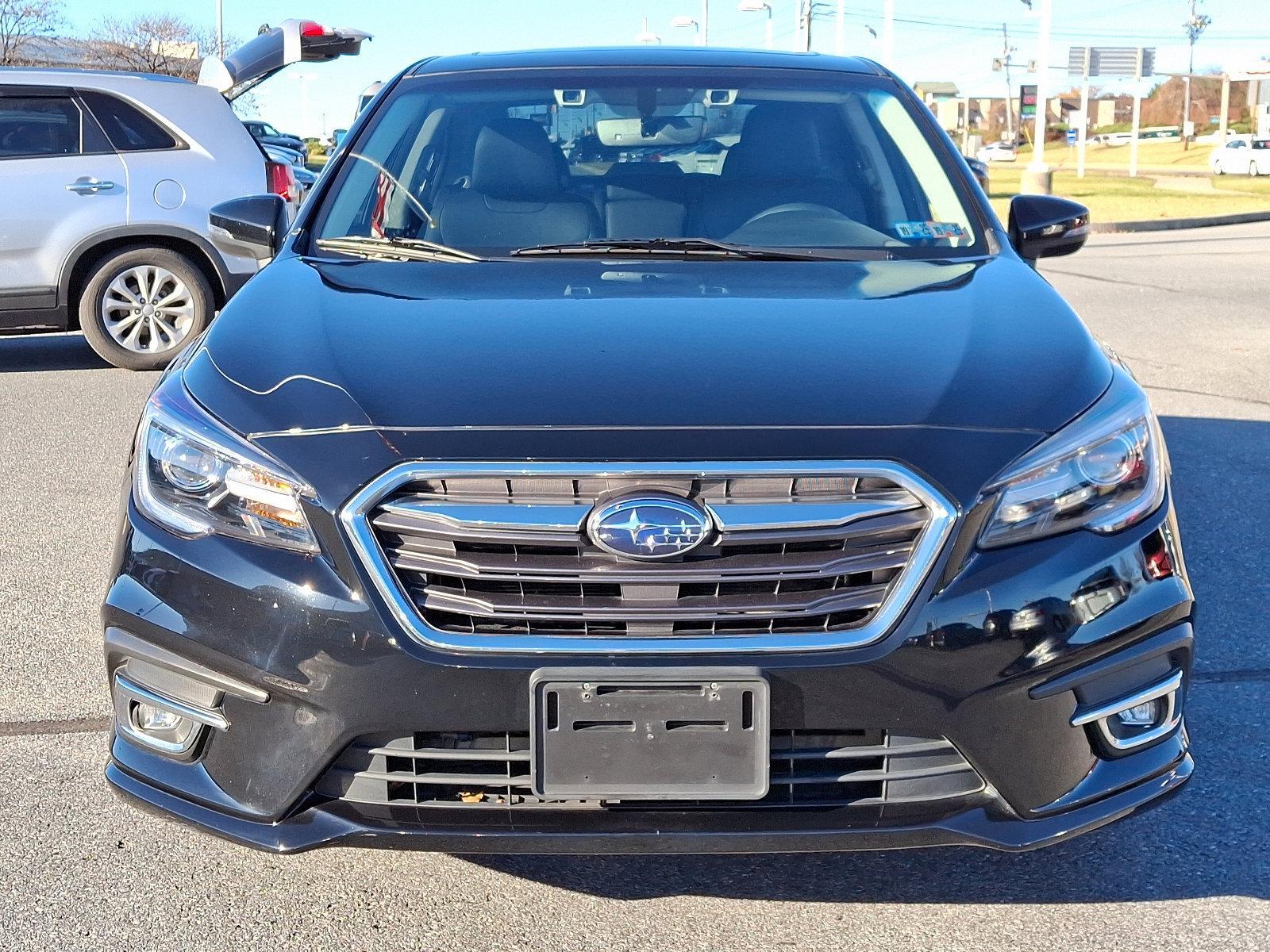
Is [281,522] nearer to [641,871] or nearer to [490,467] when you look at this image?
[490,467]

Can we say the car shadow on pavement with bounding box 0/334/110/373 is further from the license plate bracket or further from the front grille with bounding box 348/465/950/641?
the license plate bracket

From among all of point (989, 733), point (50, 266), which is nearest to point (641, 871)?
point (989, 733)

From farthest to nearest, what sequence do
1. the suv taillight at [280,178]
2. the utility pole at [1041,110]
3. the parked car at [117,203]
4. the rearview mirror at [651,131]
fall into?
the utility pole at [1041,110], the suv taillight at [280,178], the parked car at [117,203], the rearview mirror at [651,131]

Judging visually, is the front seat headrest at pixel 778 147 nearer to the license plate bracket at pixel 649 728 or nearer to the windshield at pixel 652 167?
the windshield at pixel 652 167

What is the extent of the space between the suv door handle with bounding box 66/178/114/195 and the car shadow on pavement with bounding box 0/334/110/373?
1142mm

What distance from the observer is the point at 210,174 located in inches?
357

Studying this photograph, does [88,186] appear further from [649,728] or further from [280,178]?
[649,728]

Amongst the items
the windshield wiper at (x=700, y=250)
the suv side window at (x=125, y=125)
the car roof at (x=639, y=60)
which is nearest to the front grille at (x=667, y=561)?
the windshield wiper at (x=700, y=250)

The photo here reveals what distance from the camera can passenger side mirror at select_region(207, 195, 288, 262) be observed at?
3.98 metres

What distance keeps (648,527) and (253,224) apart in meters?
2.12

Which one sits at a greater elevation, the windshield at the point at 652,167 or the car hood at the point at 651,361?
the windshield at the point at 652,167

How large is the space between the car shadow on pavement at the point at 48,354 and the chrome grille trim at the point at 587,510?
A: 7.63m

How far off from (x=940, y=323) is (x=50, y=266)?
7.27 m

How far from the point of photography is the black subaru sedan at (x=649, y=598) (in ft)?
7.50
